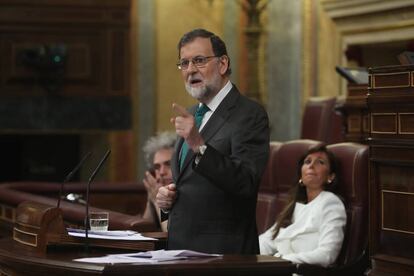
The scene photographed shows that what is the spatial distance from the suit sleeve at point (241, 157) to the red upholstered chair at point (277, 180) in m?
2.16

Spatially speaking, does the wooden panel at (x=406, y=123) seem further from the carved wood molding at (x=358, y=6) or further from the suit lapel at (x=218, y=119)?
the carved wood molding at (x=358, y=6)

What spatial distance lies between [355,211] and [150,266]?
2.17m

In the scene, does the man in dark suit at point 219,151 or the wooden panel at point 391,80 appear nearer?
the man in dark suit at point 219,151

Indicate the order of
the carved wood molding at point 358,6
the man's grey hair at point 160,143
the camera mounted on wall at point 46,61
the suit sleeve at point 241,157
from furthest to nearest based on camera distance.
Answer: the camera mounted on wall at point 46,61 → the carved wood molding at point 358,6 → the man's grey hair at point 160,143 → the suit sleeve at point 241,157

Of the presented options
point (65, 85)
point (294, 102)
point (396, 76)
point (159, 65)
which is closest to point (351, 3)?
point (294, 102)

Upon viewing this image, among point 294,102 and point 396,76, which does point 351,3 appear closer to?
point 294,102

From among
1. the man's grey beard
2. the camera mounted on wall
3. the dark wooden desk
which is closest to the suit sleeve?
the man's grey beard

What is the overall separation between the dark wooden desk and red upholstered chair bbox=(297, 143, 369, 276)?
1809mm

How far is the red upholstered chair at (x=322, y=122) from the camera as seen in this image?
6988 mm

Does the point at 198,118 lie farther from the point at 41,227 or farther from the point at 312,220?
the point at 312,220

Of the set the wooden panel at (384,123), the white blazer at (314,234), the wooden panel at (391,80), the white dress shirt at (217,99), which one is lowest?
the white blazer at (314,234)

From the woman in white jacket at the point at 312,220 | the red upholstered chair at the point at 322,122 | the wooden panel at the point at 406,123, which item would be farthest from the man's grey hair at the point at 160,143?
the red upholstered chair at the point at 322,122

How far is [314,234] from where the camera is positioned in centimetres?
477

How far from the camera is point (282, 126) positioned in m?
8.96
